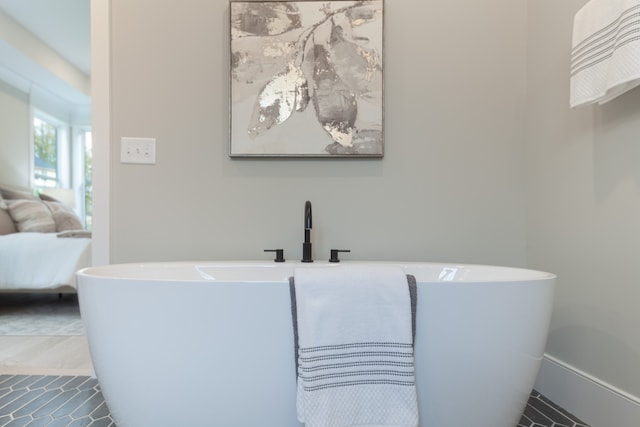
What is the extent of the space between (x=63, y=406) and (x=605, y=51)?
2.28 meters

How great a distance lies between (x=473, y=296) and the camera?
0.99m

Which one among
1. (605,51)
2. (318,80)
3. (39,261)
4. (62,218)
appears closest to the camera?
(605,51)

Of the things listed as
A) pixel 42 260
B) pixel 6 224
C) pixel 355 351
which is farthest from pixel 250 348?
pixel 6 224

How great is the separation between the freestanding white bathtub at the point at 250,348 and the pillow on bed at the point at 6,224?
2675 mm

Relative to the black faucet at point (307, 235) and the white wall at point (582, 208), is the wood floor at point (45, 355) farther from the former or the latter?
the white wall at point (582, 208)

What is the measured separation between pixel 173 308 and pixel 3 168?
4.33 metres

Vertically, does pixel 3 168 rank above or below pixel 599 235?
above

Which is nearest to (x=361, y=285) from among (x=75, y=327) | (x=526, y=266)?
(x=526, y=266)

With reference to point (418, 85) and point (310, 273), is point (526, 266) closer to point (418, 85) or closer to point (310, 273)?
point (418, 85)

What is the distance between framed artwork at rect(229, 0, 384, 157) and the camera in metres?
1.74

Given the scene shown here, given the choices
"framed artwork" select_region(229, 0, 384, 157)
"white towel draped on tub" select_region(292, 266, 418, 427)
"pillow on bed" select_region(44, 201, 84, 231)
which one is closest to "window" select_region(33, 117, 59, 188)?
"pillow on bed" select_region(44, 201, 84, 231)

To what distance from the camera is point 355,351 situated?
0.94 metres

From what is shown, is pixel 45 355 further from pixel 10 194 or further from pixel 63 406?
pixel 10 194

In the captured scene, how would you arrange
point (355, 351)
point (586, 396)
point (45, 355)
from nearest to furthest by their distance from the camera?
point (355, 351)
point (586, 396)
point (45, 355)
